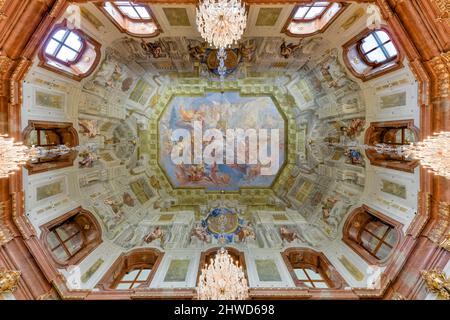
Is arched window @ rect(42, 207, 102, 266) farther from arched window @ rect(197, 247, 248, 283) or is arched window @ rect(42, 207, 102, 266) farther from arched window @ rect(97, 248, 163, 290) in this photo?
arched window @ rect(197, 247, 248, 283)

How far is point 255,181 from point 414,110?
915 centimetres

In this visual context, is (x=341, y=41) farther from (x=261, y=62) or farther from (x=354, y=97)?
(x=261, y=62)

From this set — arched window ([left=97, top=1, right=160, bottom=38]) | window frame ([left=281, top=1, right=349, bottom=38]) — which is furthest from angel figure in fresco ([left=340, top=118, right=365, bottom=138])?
arched window ([left=97, top=1, right=160, bottom=38])

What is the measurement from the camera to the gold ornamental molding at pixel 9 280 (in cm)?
704

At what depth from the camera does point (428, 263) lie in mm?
7625

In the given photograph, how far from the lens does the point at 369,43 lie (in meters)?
9.82

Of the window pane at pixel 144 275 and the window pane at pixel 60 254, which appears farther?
the window pane at pixel 144 275

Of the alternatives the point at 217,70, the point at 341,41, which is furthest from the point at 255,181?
the point at 341,41

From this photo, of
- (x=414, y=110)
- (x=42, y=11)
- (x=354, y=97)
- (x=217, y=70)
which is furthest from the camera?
(x=217, y=70)

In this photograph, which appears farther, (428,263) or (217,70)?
(217,70)

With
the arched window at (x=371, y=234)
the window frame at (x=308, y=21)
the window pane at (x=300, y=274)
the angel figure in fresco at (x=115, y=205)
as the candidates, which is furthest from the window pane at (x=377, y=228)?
the angel figure in fresco at (x=115, y=205)

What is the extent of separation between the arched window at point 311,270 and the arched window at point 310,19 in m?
8.94

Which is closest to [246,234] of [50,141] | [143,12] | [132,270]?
[132,270]

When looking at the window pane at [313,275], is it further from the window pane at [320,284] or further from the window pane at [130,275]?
the window pane at [130,275]
